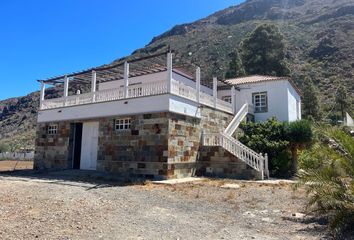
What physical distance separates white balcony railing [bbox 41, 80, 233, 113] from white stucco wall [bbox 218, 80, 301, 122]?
9.25 feet

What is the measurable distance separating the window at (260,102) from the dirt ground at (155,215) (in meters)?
12.1

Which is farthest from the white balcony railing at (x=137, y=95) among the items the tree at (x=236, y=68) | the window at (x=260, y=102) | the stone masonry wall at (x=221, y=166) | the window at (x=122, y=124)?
the tree at (x=236, y=68)

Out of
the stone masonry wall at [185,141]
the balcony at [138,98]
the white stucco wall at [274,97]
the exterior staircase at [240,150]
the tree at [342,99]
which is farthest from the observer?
the tree at [342,99]

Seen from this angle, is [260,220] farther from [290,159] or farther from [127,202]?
[290,159]

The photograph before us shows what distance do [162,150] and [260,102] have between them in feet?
35.4

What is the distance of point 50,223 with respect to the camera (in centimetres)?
613

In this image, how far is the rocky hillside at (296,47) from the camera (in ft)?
169

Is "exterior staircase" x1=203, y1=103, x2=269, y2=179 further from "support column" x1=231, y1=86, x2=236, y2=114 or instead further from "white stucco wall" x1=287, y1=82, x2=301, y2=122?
"white stucco wall" x1=287, y1=82, x2=301, y2=122

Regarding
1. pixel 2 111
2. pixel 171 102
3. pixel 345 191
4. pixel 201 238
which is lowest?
pixel 201 238

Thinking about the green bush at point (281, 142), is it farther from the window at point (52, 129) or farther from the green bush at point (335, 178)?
the window at point (52, 129)

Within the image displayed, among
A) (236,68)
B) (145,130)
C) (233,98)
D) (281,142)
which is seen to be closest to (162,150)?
(145,130)

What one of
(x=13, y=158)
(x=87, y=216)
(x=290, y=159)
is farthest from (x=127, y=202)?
(x=13, y=158)

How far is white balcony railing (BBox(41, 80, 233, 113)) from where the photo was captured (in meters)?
14.9

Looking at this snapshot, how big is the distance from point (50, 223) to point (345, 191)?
5795 millimetres
